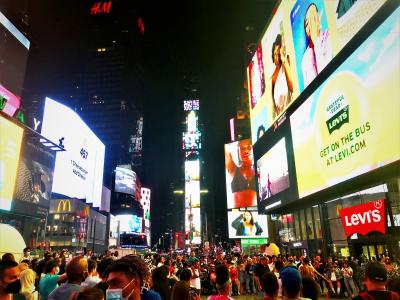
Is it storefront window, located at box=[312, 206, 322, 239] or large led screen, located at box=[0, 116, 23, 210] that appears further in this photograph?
storefront window, located at box=[312, 206, 322, 239]

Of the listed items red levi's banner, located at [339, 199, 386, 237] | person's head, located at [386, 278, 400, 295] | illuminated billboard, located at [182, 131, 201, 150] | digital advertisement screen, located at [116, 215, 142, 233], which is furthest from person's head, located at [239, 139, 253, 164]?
illuminated billboard, located at [182, 131, 201, 150]

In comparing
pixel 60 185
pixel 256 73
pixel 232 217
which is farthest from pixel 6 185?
pixel 232 217

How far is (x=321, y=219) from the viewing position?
19.2 m

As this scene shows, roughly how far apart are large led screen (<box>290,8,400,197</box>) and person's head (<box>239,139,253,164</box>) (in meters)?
26.0

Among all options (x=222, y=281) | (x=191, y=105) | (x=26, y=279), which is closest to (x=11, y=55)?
(x=26, y=279)

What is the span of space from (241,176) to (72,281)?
37315 millimetres

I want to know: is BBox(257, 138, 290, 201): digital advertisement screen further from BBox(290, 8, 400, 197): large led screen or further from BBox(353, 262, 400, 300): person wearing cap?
BBox(353, 262, 400, 300): person wearing cap

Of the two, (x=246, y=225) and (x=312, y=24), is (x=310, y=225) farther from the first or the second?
(x=246, y=225)

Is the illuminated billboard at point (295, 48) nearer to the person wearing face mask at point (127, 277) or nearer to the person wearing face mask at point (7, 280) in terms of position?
the person wearing face mask at point (127, 277)

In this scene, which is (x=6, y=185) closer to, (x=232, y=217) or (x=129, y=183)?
(x=232, y=217)

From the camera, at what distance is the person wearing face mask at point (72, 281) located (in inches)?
151

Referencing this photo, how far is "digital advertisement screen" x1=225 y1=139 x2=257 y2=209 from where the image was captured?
39.6m

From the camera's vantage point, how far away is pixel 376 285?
11.2ft

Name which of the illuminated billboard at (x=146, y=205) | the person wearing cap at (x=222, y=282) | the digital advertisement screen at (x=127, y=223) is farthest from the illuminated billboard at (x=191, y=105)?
the person wearing cap at (x=222, y=282)
